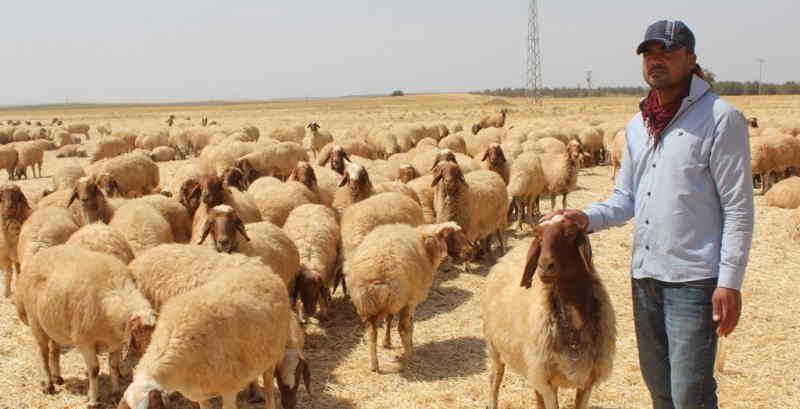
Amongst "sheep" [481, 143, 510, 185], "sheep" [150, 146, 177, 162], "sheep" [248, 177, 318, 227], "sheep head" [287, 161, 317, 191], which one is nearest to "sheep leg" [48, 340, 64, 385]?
"sheep" [248, 177, 318, 227]

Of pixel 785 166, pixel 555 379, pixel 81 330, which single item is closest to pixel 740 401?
pixel 555 379

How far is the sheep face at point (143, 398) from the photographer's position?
4.55 m

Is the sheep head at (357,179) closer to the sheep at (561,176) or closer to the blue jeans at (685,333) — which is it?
the sheep at (561,176)

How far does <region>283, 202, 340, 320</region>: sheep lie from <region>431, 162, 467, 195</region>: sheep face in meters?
2.44

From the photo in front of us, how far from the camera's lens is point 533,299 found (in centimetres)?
477

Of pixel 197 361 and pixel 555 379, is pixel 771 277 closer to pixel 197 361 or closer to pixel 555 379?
pixel 555 379

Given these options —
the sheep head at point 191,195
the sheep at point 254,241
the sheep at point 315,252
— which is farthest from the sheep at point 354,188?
the sheep at point 254,241

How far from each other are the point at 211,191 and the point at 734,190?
8.19 metres

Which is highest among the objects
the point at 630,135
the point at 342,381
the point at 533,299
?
the point at 630,135

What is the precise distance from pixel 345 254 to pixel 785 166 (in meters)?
16.4

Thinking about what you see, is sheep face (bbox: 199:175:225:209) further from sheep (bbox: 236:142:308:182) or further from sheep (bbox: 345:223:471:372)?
sheep (bbox: 236:142:308:182)

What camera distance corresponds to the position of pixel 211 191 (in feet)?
32.2

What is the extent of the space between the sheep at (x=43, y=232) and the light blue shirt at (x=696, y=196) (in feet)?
26.2

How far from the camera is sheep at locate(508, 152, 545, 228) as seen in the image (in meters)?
14.5
